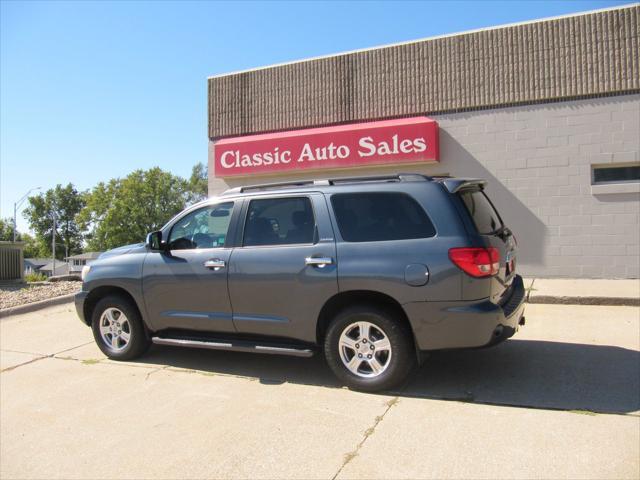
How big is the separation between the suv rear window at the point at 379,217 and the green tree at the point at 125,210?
72191mm

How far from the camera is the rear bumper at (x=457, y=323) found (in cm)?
430

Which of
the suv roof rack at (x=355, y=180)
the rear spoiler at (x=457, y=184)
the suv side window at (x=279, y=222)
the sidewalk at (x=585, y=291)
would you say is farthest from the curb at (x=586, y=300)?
the suv side window at (x=279, y=222)

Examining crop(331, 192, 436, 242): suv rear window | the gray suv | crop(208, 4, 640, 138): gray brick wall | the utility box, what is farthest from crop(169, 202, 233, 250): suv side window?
the utility box

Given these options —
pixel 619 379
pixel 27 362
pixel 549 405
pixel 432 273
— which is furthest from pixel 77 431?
pixel 619 379

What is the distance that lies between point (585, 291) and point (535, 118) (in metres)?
3.95

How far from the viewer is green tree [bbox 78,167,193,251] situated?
243 ft

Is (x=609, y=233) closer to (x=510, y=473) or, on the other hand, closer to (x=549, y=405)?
(x=549, y=405)

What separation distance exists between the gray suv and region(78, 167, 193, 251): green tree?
70.9 m

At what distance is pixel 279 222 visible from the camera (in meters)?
5.24

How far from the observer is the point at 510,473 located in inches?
125

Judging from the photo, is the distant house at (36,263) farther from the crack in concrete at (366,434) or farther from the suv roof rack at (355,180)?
the crack in concrete at (366,434)

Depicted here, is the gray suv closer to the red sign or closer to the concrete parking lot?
the concrete parking lot

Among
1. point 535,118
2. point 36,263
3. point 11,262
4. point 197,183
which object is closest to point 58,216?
point 36,263

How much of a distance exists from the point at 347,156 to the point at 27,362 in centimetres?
797
